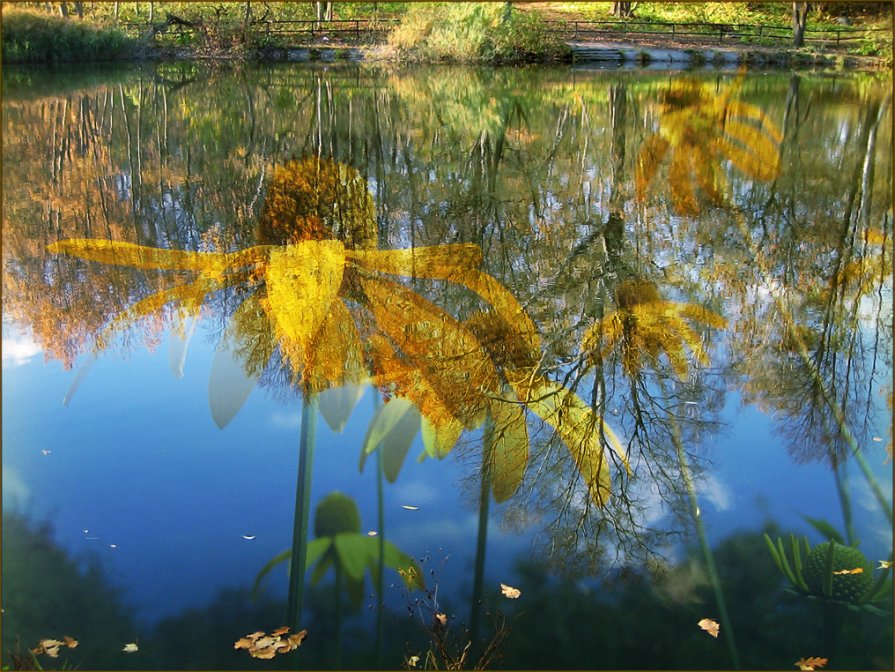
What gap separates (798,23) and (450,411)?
21.4 meters

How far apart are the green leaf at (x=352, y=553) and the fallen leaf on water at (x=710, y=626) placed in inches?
47.7

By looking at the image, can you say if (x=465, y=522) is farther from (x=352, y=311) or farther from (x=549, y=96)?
(x=549, y=96)

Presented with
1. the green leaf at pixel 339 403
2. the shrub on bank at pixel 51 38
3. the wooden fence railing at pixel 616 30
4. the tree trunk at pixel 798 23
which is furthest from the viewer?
the tree trunk at pixel 798 23

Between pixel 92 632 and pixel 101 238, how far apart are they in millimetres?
4699

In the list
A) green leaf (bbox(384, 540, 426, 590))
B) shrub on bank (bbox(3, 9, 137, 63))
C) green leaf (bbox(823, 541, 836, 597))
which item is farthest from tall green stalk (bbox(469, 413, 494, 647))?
shrub on bank (bbox(3, 9, 137, 63))

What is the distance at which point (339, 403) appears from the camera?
432cm

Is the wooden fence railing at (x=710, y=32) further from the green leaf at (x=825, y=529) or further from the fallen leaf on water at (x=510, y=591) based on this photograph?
the fallen leaf on water at (x=510, y=591)

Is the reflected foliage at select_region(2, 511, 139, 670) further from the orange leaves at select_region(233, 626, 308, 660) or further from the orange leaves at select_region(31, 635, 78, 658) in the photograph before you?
the orange leaves at select_region(233, 626, 308, 660)

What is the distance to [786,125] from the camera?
11.4 meters

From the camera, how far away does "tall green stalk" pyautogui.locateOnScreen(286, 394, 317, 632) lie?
9.60 feet

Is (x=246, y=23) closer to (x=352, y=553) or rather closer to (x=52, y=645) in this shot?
(x=352, y=553)

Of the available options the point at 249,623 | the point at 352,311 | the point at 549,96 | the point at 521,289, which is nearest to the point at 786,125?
the point at 549,96

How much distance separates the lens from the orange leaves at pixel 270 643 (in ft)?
8.76

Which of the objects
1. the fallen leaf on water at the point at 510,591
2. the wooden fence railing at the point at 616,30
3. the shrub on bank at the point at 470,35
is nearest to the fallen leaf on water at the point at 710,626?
the fallen leaf on water at the point at 510,591
